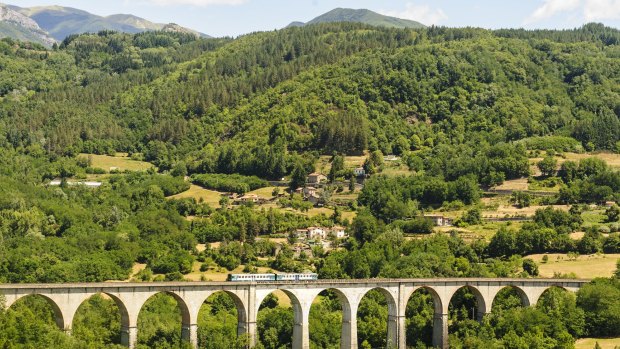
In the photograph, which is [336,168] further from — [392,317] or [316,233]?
[392,317]

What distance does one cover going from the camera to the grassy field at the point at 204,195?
151250mm

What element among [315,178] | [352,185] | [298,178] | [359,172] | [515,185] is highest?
[359,172]

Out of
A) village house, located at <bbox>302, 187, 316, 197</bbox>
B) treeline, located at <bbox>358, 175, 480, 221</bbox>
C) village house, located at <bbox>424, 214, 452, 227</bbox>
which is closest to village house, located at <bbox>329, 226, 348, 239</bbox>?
treeline, located at <bbox>358, 175, 480, 221</bbox>

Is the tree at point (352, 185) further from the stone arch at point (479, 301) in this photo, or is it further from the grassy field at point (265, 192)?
the stone arch at point (479, 301)

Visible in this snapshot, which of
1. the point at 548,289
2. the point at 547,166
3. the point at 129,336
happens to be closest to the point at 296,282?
the point at 129,336

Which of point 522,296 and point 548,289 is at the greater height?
point 548,289

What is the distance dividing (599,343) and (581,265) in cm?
2855

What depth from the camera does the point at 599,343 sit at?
256ft

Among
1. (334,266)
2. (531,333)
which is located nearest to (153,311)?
(334,266)

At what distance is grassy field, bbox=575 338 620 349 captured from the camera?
252ft

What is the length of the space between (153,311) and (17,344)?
3007 centimetres

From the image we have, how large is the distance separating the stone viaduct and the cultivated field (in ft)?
342

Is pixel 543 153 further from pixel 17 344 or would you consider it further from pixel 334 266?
pixel 17 344

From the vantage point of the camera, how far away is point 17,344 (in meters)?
60.0
